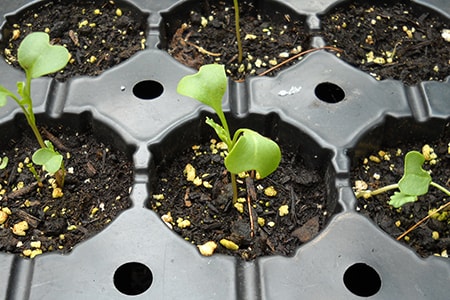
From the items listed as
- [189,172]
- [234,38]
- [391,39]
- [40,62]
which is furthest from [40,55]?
[391,39]

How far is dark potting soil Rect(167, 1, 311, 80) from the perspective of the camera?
97cm

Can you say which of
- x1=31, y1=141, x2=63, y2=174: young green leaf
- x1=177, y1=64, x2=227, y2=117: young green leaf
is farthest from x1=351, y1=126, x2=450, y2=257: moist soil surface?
x1=31, y1=141, x2=63, y2=174: young green leaf

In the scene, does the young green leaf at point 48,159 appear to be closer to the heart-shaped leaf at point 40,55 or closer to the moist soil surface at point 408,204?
the heart-shaped leaf at point 40,55

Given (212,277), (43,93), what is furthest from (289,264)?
A: (43,93)

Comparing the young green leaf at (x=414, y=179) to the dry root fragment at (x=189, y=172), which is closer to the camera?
the young green leaf at (x=414, y=179)

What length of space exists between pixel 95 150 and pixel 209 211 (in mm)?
194

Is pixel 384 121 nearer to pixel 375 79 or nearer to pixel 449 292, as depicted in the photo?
pixel 375 79

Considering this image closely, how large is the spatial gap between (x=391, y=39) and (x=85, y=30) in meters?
0.51

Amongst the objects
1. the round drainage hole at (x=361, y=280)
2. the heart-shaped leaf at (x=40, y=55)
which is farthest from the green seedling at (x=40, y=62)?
the round drainage hole at (x=361, y=280)

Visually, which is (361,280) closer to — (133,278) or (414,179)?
(414,179)

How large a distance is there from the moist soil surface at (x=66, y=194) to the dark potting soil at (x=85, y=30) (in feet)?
0.46

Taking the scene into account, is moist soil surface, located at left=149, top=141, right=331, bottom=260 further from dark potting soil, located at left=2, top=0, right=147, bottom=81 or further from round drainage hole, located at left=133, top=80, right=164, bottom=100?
dark potting soil, located at left=2, top=0, right=147, bottom=81

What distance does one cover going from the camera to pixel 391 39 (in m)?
1.01

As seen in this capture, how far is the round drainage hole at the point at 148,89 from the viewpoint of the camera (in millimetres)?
906
